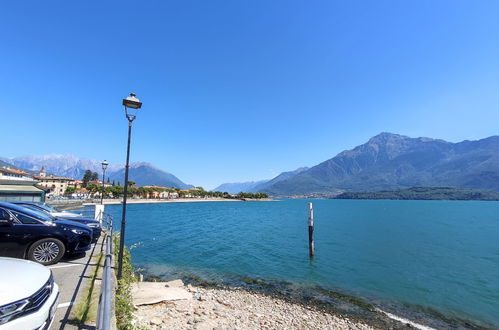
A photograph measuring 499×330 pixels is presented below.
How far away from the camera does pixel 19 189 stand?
101 feet

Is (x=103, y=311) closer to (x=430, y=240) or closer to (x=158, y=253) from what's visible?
(x=158, y=253)

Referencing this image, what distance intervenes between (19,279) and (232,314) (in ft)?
28.0

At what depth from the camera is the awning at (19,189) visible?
29.1 metres

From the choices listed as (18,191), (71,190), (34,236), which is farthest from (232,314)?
(71,190)

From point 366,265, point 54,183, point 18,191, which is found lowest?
point 366,265

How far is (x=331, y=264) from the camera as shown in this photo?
21.5 metres

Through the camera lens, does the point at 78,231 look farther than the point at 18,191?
No

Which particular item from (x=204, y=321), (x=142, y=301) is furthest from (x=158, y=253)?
(x=204, y=321)

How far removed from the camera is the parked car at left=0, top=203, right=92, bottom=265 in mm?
7879

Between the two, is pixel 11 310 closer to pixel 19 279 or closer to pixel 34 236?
pixel 19 279

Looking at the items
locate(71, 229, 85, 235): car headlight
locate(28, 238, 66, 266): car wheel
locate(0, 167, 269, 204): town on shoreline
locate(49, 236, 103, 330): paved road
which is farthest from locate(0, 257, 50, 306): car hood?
locate(0, 167, 269, 204): town on shoreline

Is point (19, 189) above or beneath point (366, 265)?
above

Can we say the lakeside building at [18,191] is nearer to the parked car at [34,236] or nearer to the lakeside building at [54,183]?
the parked car at [34,236]

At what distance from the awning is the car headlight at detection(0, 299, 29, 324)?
35921mm
